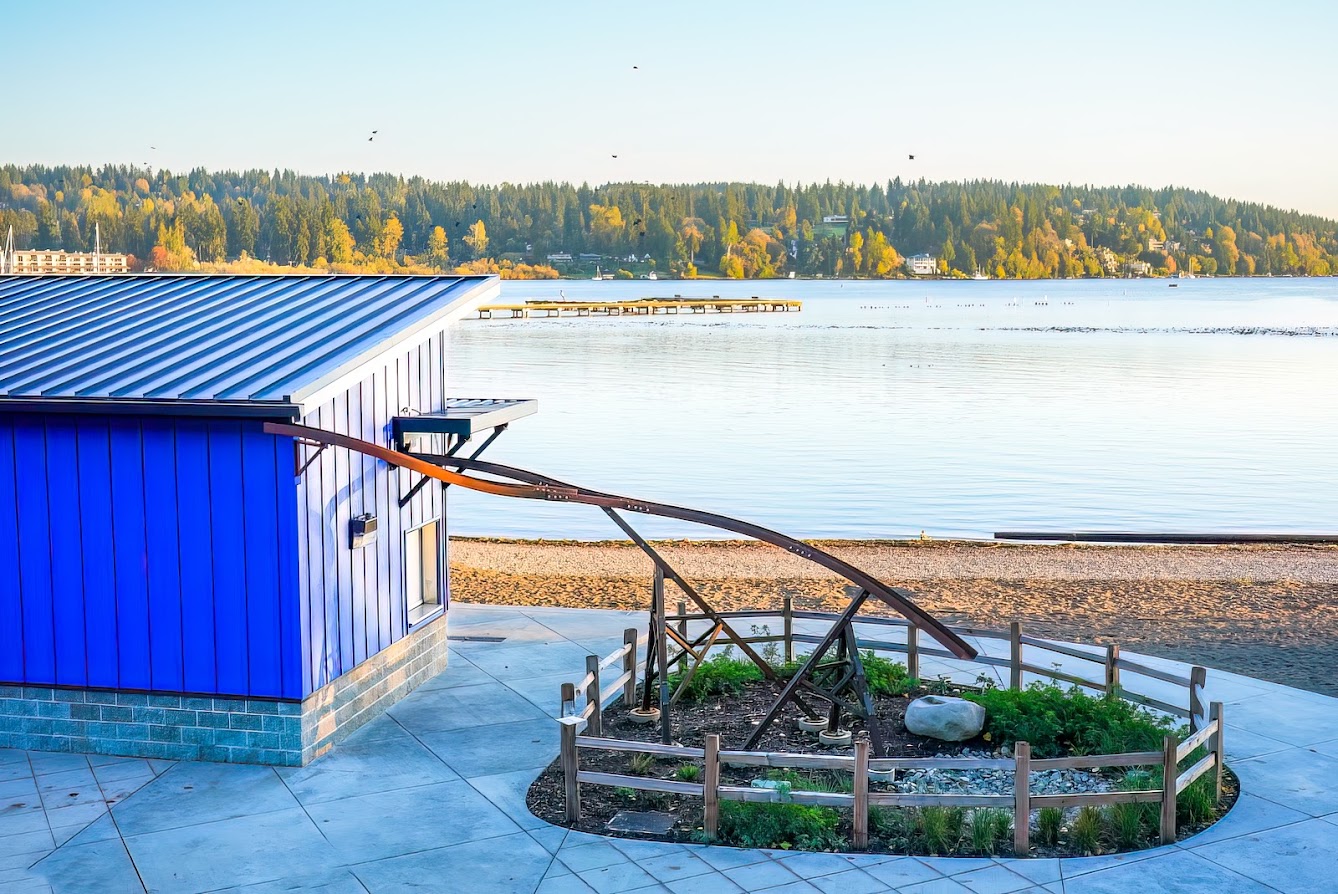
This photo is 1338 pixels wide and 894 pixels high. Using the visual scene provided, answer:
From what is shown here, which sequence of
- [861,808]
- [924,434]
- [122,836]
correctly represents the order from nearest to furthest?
[861,808]
[122,836]
[924,434]

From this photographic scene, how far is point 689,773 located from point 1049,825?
3166 millimetres

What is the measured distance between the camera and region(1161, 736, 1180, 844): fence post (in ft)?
34.9

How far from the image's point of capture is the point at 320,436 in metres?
11.7

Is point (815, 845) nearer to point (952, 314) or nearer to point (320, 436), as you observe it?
point (320, 436)

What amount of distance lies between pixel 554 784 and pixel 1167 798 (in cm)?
511

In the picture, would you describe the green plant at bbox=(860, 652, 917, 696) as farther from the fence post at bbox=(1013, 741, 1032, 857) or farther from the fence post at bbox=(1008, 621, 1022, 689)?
the fence post at bbox=(1013, 741, 1032, 857)

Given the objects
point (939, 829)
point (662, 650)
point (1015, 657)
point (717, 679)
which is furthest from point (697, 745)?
point (1015, 657)

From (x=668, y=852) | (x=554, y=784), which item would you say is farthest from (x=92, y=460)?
(x=668, y=852)

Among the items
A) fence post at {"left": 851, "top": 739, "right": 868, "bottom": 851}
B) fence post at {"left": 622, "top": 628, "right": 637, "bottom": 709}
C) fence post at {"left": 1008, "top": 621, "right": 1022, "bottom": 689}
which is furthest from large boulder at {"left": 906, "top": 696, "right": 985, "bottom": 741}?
fence post at {"left": 622, "top": 628, "right": 637, "bottom": 709}

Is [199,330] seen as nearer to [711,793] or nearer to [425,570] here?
[425,570]

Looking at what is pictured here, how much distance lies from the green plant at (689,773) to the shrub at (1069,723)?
9.49ft

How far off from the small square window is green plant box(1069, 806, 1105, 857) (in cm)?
738

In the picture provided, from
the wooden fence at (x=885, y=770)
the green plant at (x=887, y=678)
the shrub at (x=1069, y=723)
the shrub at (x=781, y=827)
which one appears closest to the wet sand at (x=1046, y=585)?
the shrub at (x=1069, y=723)

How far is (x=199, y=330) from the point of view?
46.7ft
